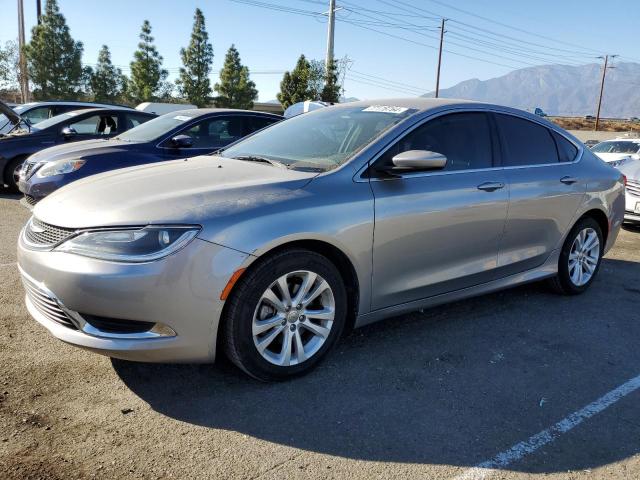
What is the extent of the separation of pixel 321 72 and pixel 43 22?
74.2ft

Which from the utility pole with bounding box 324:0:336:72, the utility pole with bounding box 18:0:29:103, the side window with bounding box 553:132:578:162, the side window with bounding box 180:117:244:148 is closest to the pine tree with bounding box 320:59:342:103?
the utility pole with bounding box 324:0:336:72

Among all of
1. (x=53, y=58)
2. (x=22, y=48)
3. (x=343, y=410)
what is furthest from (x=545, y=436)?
(x=53, y=58)

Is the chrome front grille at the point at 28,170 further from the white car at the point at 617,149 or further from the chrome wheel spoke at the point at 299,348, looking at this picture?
the white car at the point at 617,149

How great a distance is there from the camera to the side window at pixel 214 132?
6977 millimetres

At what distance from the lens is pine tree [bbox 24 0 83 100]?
41.0 meters

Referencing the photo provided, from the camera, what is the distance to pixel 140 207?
2.70 m

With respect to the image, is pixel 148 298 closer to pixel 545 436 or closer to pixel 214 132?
pixel 545 436

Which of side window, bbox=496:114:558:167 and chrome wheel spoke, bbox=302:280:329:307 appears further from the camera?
side window, bbox=496:114:558:167

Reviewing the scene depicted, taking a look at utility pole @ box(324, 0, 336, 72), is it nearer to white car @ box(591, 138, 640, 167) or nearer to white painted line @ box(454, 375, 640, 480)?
white car @ box(591, 138, 640, 167)

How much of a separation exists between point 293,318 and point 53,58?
1818 inches

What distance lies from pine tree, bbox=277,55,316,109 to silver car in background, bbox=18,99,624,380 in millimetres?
33884

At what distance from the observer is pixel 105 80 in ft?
154

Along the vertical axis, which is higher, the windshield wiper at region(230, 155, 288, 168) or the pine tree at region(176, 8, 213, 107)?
the pine tree at region(176, 8, 213, 107)

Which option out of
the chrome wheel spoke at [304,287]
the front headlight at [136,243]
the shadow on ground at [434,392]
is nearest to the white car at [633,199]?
the shadow on ground at [434,392]
